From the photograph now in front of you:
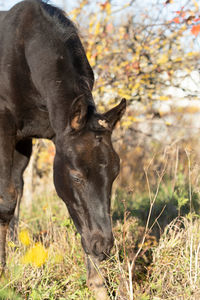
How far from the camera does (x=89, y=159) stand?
2709 millimetres

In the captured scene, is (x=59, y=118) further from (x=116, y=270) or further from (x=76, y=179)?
(x=116, y=270)

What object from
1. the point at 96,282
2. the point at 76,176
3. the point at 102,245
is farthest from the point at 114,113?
the point at 96,282

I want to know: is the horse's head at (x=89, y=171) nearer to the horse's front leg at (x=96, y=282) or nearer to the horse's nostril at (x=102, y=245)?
the horse's nostril at (x=102, y=245)

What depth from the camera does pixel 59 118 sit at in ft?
10.2

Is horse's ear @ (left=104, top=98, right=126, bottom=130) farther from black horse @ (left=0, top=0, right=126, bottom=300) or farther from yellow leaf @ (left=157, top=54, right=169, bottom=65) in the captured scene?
yellow leaf @ (left=157, top=54, right=169, bottom=65)

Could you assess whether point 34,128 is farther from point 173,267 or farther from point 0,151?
point 173,267

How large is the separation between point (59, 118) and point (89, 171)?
2.10 feet

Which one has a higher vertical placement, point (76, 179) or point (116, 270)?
point (76, 179)

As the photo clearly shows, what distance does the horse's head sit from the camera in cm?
265

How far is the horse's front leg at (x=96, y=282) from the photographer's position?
2922 mm

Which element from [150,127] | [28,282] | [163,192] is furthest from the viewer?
[150,127]

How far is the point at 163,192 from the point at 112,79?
70.2 inches

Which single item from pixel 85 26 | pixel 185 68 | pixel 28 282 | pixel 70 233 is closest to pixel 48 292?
pixel 28 282

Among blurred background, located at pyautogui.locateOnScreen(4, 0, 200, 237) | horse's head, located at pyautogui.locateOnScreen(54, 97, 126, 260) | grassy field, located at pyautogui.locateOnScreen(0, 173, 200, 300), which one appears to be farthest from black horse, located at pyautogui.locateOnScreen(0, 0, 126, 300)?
blurred background, located at pyautogui.locateOnScreen(4, 0, 200, 237)
